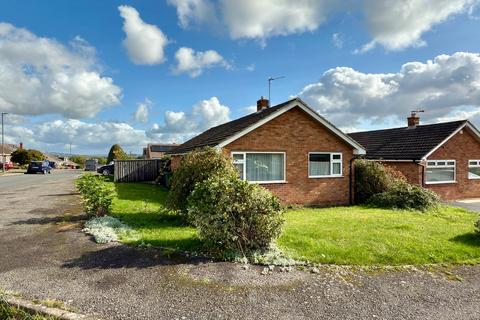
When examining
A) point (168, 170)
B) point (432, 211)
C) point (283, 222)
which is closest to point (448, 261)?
point (283, 222)

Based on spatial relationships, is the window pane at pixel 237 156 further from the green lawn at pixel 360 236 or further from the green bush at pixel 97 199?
the green bush at pixel 97 199

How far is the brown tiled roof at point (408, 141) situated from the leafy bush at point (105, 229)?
50.6ft

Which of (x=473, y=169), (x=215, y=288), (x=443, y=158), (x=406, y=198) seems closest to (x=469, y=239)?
(x=406, y=198)

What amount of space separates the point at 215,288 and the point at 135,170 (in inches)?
906

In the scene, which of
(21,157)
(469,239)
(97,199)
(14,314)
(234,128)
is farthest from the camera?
(21,157)

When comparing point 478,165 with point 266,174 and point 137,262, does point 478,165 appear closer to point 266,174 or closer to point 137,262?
point 266,174

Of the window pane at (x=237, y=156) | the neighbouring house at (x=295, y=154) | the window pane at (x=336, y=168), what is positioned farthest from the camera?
the window pane at (x=336, y=168)

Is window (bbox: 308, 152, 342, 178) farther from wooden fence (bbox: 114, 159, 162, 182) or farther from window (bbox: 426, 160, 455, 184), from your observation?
wooden fence (bbox: 114, 159, 162, 182)

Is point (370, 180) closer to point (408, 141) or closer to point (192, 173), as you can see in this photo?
point (408, 141)

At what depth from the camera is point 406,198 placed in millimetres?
13539

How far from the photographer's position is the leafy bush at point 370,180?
15.2 meters

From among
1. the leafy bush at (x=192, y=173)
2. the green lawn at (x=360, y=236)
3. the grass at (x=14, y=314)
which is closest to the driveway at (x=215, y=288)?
the grass at (x=14, y=314)

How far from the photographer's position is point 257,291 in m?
5.12

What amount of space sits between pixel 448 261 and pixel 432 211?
692 cm
